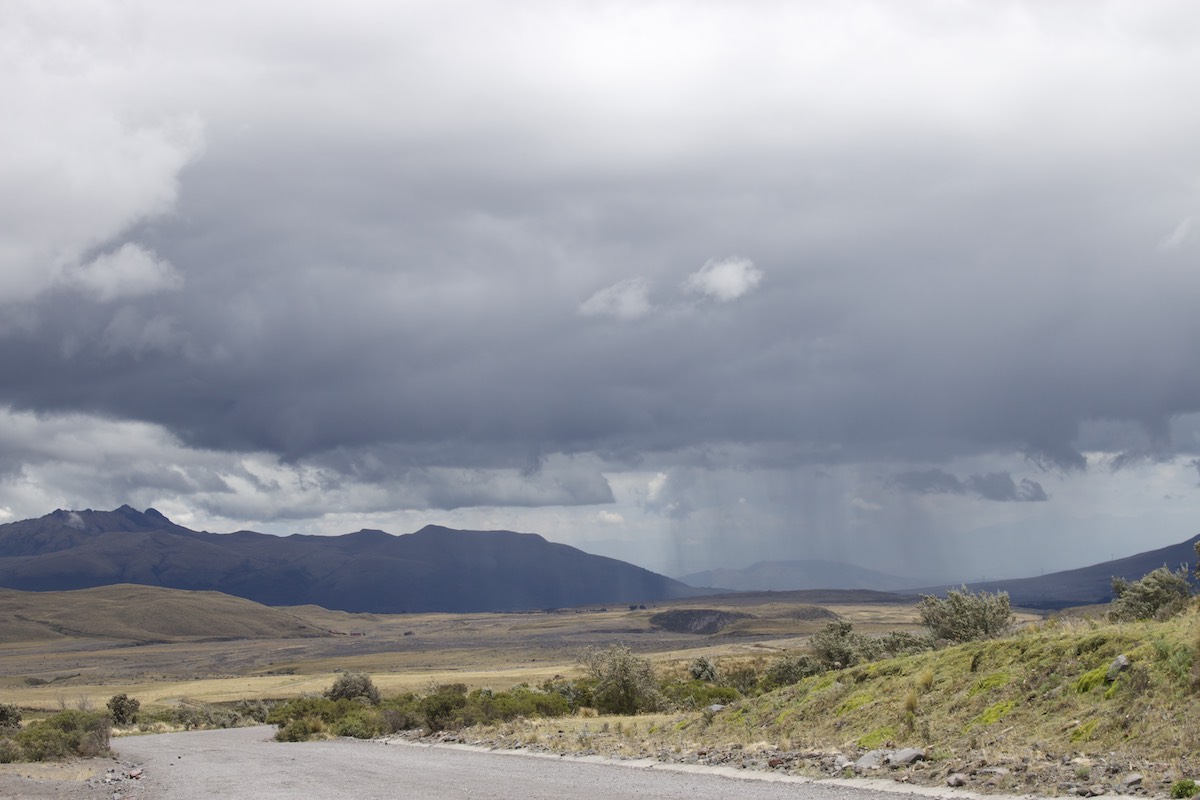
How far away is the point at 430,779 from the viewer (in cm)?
2439

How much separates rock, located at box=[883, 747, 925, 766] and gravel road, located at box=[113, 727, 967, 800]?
1.83 metres

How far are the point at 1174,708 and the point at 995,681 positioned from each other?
5545 millimetres

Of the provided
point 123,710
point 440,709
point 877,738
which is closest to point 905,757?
point 877,738

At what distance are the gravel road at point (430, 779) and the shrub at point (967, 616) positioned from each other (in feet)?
55.8

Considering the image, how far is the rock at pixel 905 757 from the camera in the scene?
66.0ft

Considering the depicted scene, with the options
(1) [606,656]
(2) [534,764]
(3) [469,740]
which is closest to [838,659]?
(1) [606,656]

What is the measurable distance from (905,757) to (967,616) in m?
18.7

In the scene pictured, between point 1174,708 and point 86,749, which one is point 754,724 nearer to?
point 1174,708

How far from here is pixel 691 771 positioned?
23625mm

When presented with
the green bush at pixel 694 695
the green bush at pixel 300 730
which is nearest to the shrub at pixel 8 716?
the green bush at pixel 300 730

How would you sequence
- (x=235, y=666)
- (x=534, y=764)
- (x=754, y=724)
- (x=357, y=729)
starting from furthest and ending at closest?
(x=235, y=666) → (x=357, y=729) → (x=754, y=724) → (x=534, y=764)

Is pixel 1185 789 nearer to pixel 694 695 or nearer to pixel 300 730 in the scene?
pixel 694 695

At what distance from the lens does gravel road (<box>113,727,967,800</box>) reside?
779 inches

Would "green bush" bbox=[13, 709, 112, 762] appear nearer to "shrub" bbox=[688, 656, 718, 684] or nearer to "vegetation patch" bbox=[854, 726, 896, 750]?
"vegetation patch" bbox=[854, 726, 896, 750]
